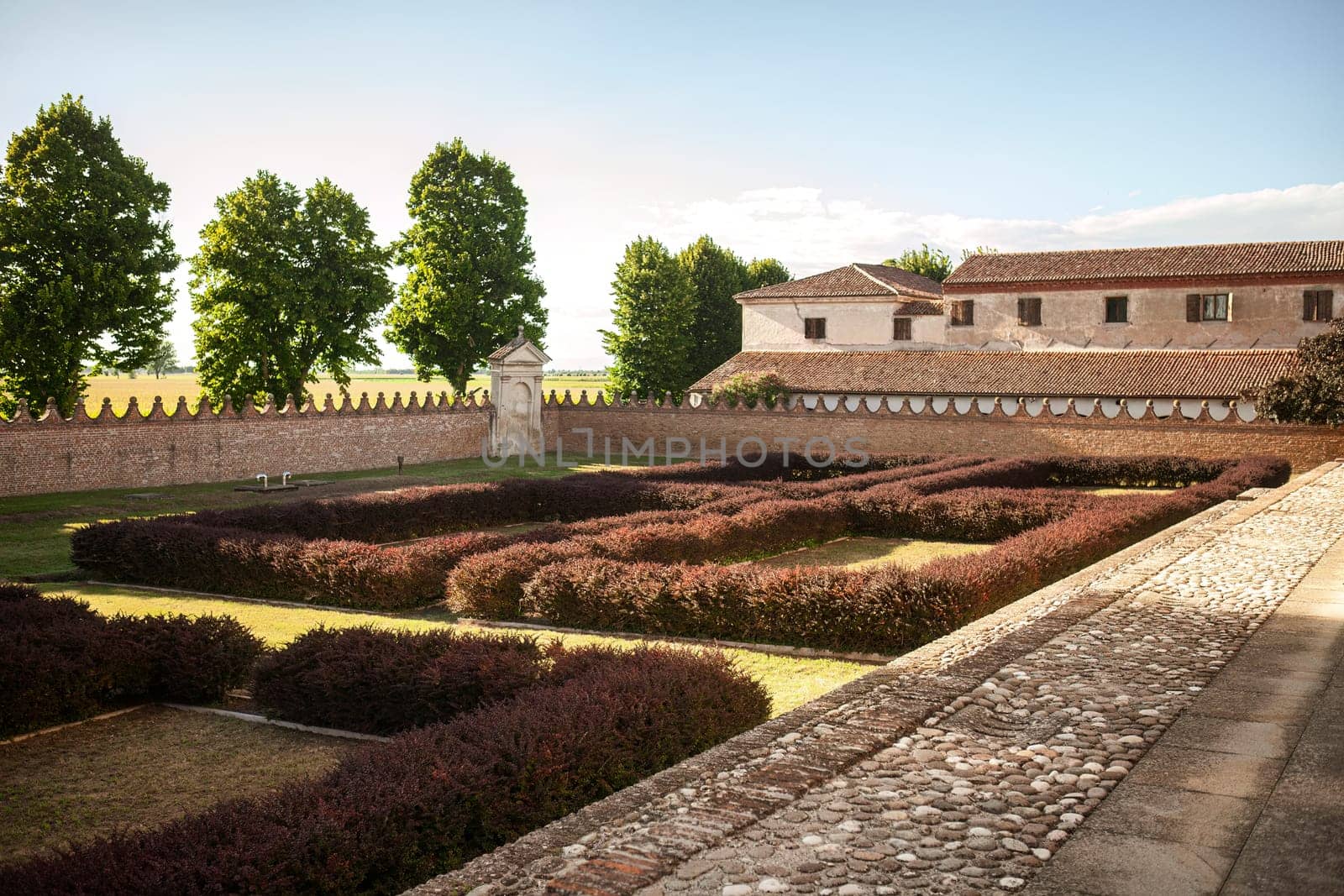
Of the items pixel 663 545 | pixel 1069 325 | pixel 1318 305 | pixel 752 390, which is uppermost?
pixel 1318 305

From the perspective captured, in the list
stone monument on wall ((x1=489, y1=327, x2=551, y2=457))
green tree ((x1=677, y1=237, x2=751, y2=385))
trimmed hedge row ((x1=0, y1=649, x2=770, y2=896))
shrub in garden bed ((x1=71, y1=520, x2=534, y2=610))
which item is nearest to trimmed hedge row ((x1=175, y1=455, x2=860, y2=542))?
shrub in garden bed ((x1=71, y1=520, x2=534, y2=610))

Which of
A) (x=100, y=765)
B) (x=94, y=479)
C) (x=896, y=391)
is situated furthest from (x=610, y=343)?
(x=100, y=765)

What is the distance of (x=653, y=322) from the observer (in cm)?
5744

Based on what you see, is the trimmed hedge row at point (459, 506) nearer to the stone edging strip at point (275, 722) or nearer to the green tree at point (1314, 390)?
the stone edging strip at point (275, 722)

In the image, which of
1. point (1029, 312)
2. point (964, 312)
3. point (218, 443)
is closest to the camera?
point (218, 443)

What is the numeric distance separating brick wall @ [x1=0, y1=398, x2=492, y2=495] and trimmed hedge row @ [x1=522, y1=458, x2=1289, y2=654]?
18205mm

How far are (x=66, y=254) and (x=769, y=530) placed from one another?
24.7 metres

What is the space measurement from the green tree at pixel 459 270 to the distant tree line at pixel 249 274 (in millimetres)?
63

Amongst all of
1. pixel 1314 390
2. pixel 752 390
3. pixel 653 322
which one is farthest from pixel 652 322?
pixel 1314 390

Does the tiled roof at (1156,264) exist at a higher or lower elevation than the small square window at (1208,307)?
higher

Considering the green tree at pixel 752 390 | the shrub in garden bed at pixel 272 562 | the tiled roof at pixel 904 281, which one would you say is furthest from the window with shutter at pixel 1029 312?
the shrub in garden bed at pixel 272 562

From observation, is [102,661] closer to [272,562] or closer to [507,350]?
[272,562]

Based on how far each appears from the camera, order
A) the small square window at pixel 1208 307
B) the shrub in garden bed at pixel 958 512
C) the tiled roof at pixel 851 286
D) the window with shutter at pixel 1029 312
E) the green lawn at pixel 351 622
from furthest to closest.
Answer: the tiled roof at pixel 851 286 < the window with shutter at pixel 1029 312 < the small square window at pixel 1208 307 < the shrub in garden bed at pixel 958 512 < the green lawn at pixel 351 622

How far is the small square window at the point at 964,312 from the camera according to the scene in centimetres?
4684
